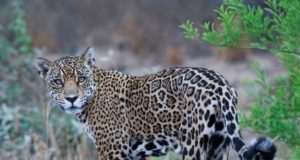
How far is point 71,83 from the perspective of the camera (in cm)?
951

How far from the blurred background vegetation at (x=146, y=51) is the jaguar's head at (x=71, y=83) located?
56cm

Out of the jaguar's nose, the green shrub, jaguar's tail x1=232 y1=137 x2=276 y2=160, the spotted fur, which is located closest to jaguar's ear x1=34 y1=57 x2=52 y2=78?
the spotted fur

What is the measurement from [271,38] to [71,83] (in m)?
1.95

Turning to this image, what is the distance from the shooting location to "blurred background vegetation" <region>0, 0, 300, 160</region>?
928 centimetres

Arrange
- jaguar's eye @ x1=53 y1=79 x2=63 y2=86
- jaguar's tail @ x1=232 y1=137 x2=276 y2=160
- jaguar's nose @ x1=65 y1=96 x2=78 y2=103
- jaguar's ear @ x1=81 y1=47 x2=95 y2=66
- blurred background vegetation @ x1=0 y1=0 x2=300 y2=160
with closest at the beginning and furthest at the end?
1. jaguar's tail @ x1=232 y1=137 x2=276 y2=160
2. blurred background vegetation @ x1=0 y1=0 x2=300 y2=160
3. jaguar's nose @ x1=65 y1=96 x2=78 y2=103
4. jaguar's eye @ x1=53 y1=79 x2=63 y2=86
5. jaguar's ear @ x1=81 y1=47 x2=95 y2=66

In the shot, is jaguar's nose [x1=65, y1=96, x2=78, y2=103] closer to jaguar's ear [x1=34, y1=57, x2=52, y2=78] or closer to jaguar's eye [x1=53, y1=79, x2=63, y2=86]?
jaguar's eye [x1=53, y1=79, x2=63, y2=86]

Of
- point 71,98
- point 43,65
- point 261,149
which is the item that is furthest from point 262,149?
point 43,65

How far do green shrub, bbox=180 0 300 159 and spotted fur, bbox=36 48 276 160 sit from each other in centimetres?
60

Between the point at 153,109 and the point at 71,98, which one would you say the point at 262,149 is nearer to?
the point at 153,109

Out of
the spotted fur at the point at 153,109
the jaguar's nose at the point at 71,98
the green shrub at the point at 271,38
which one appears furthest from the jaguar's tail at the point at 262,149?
the jaguar's nose at the point at 71,98

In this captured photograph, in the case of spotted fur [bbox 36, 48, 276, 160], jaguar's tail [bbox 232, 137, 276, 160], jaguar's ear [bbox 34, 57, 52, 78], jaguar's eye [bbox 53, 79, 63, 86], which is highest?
jaguar's ear [bbox 34, 57, 52, 78]

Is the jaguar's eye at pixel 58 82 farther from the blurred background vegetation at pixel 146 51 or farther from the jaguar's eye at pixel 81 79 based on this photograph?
the blurred background vegetation at pixel 146 51

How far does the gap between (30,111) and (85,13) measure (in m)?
13.1

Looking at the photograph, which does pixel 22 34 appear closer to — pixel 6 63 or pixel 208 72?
pixel 6 63
